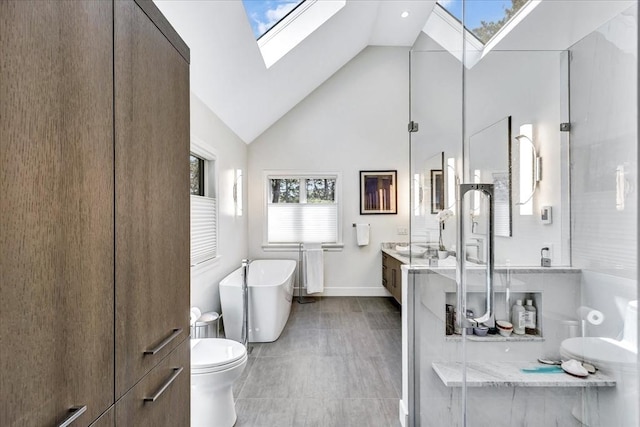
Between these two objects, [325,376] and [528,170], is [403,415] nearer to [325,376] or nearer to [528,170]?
[325,376]

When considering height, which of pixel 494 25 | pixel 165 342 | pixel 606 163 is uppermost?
pixel 494 25

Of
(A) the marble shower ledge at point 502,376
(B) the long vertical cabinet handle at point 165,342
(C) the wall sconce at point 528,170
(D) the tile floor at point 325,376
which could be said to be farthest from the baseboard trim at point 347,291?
(B) the long vertical cabinet handle at point 165,342

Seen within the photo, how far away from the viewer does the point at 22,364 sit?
0.49 meters

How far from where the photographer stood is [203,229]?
315 cm

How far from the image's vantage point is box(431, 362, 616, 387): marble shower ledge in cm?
125

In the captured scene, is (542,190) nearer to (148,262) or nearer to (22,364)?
(148,262)

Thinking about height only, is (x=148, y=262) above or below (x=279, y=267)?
above

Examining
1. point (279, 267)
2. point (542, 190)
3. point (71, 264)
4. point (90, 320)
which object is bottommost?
point (279, 267)

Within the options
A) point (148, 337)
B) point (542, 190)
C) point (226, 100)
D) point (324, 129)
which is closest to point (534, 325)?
point (542, 190)

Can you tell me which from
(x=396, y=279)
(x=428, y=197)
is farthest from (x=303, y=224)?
(x=428, y=197)

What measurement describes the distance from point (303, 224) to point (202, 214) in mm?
2110

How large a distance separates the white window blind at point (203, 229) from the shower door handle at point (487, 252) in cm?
216

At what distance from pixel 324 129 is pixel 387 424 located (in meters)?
4.00

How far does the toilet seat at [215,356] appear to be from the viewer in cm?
177
